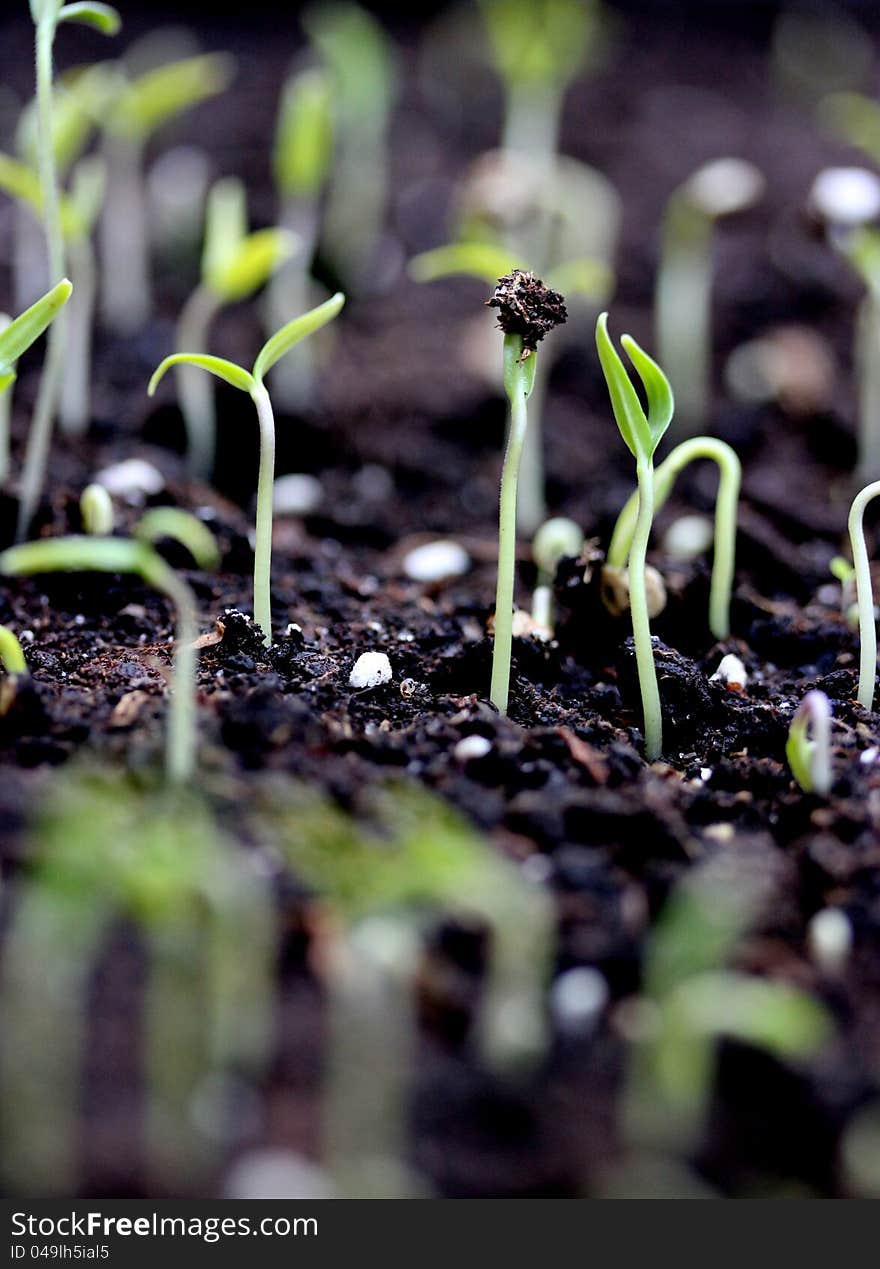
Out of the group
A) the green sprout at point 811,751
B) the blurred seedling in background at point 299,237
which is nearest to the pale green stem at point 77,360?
the blurred seedling in background at point 299,237

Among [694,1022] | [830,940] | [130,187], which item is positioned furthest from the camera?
[130,187]

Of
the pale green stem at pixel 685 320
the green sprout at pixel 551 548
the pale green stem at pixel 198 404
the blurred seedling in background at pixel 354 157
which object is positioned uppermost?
the blurred seedling in background at pixel 354 157

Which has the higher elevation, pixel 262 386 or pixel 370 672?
pixel 262 386

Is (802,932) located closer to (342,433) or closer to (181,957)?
(181,957)

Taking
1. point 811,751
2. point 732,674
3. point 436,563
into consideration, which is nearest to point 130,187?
point 436,563

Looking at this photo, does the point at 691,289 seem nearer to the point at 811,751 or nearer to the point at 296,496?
the point at 296,496

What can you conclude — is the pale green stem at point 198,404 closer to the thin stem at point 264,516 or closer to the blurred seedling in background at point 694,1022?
the thin stem at point 264,516
